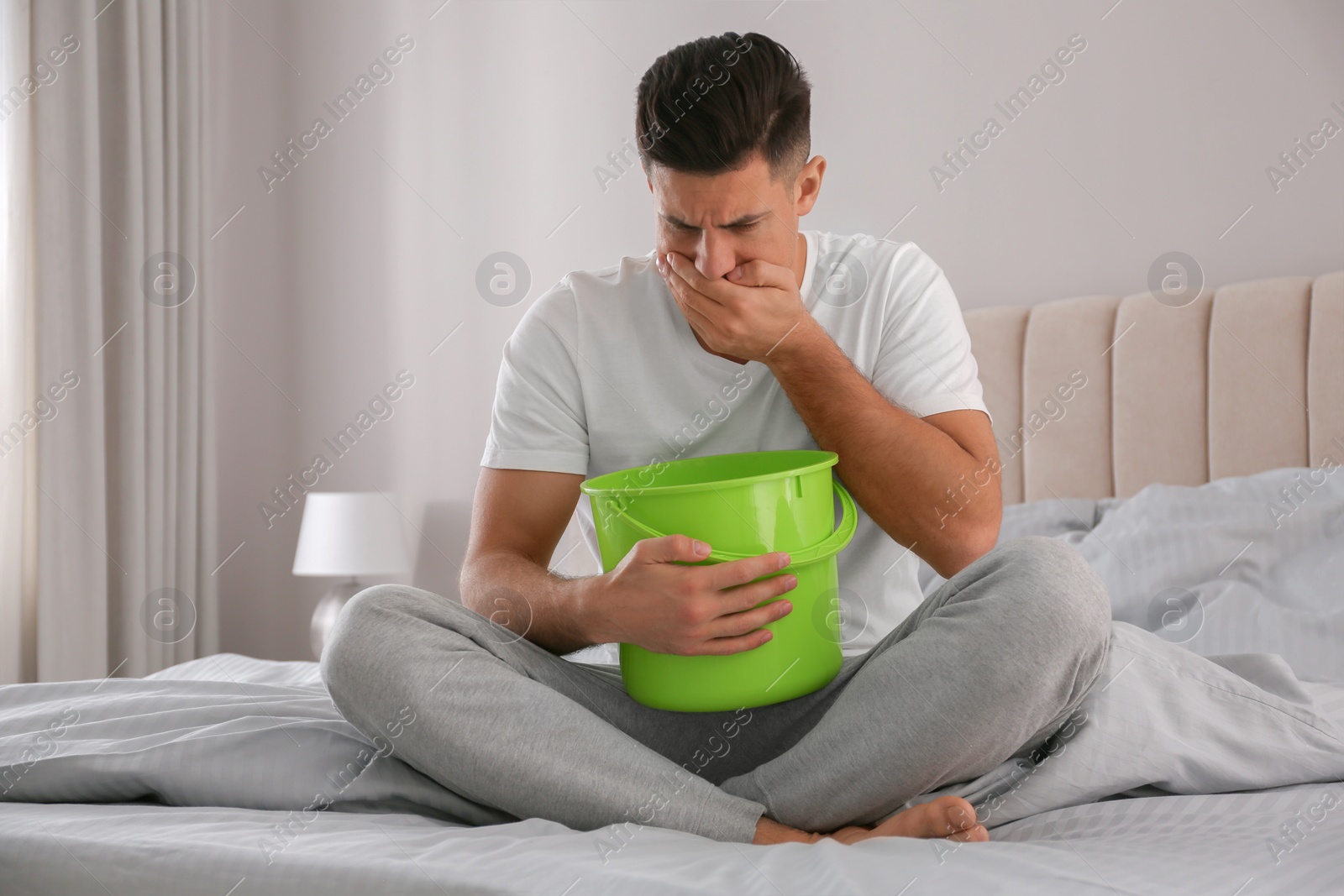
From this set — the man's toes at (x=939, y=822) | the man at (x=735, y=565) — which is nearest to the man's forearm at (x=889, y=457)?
the man at (x=735, y=565)

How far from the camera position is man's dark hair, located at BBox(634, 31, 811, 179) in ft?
3.53

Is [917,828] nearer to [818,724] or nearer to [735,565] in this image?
[818,724]

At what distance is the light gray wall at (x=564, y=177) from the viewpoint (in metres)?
1.76

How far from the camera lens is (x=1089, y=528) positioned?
1.65 m

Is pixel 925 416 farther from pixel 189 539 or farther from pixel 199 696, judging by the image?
pixel 189 539

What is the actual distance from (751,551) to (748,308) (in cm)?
30

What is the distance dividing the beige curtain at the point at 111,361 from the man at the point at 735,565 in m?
1.59

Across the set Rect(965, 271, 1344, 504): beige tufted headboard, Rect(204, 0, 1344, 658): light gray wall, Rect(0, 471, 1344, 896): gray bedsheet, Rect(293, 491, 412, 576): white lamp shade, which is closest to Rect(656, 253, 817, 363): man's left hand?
Rect(0, 471, 1344, 896): gray bedsheet

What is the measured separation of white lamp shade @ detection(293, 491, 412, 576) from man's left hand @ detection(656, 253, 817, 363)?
4.94 ft

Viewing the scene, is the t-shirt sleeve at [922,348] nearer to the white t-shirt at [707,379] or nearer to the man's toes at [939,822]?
the white t-shirt at [707,379]

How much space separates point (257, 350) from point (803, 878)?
2615 millimetres

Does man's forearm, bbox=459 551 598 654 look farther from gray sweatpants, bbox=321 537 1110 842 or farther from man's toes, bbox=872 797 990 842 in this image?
man's toes, bbox=872 797 990 842

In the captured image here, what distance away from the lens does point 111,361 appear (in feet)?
8.14

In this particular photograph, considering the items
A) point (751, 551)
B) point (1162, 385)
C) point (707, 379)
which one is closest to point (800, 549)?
point (751, 551)
